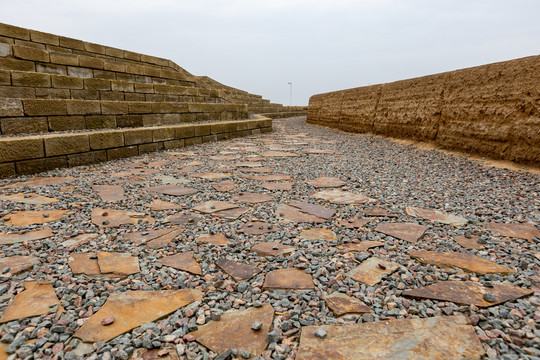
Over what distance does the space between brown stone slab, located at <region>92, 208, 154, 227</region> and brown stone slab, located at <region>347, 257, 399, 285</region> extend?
154 centimetres

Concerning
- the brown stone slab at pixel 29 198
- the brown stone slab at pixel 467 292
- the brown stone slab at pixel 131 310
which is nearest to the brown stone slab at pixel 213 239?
the brown stone slab at pixel 131 310

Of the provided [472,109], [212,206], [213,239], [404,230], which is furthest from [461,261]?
[472,109]

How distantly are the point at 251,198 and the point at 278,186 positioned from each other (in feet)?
1.71

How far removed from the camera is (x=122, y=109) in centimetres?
547

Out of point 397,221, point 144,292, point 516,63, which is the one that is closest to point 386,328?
point 144,292

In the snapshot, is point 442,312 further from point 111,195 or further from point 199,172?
point 199,172

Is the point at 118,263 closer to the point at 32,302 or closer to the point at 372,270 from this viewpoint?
the point at 32,302

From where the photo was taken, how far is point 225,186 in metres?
3.28

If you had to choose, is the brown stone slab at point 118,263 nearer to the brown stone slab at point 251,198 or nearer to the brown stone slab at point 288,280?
the brown stone slab at point 288,280

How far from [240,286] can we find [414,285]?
0.85 metres

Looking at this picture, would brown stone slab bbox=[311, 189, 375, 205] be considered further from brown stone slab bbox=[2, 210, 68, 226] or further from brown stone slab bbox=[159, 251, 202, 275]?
brown stone slab bbox=[2, 210, 68, 226]

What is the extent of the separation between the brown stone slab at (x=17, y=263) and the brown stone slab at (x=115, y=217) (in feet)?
1.82

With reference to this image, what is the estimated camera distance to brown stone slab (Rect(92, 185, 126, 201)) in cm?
278

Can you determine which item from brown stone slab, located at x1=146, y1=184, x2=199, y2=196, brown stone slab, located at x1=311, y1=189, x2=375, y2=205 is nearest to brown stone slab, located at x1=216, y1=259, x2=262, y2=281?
brown stone slab, located at x1=311, y1=189, x2=375, y2=205
